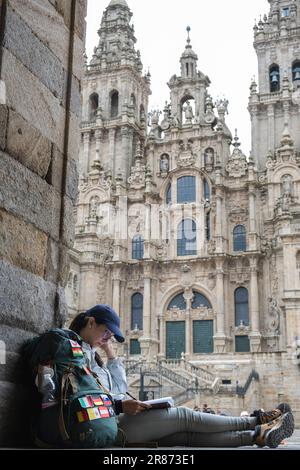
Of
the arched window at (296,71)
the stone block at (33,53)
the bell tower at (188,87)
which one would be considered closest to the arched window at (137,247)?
the bell tower at (188,87)

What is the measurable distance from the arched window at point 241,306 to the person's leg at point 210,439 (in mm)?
26677

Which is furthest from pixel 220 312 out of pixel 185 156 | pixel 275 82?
pixel 275 82

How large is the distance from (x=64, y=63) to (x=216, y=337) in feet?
83.9

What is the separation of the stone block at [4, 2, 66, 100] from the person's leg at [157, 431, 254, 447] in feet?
9.04

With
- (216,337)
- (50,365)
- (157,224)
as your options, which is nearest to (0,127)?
(50,365)

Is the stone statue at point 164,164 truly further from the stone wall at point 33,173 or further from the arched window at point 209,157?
the stone wall at point 33,173

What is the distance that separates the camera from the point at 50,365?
11.9 ft

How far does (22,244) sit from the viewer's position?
4.10 meters

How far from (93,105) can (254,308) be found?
17327 millimetres

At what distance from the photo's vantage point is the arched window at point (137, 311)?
31.8 metres

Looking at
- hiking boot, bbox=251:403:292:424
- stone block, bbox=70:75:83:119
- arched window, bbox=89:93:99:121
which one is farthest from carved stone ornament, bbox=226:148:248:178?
hiking boot, bbox=251:403:292:424

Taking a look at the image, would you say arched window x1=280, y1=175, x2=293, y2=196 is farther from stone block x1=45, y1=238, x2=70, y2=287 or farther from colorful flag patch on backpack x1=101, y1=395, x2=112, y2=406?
colorful flag patch on backpack x1=101, y1=395, x2=112, y2=406

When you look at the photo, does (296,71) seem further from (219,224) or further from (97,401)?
(97,401)
